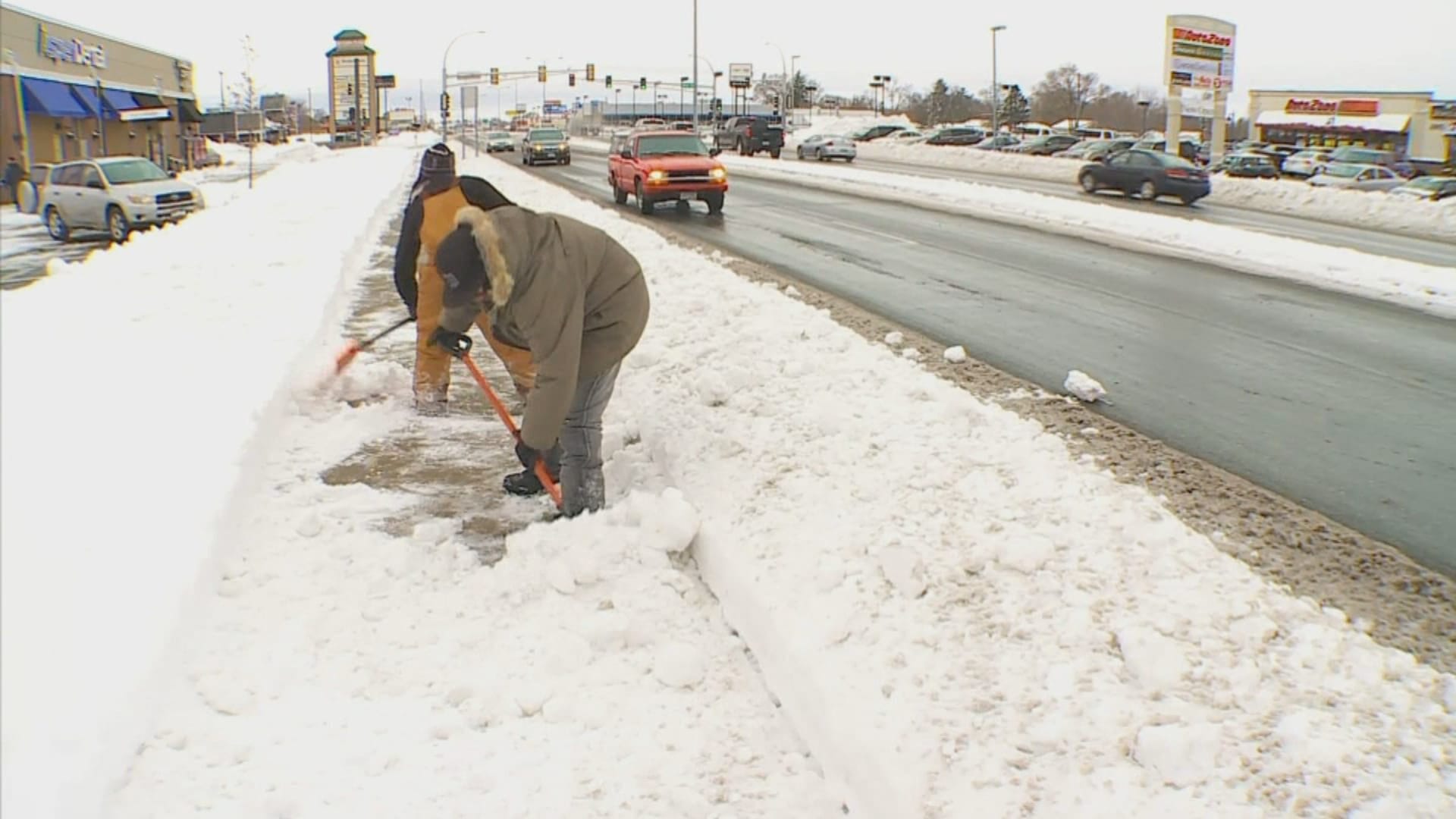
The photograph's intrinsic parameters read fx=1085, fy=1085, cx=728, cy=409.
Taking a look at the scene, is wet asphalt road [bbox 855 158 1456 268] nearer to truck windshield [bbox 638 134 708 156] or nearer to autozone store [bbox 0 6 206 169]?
truck windshield [bbox 638 134 708 156]

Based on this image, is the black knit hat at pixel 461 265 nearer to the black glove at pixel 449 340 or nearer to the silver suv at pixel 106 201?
the black glove at pixel 449 340

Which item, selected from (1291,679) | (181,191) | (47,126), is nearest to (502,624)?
(1291,679)

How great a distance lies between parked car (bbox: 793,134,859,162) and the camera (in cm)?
4703

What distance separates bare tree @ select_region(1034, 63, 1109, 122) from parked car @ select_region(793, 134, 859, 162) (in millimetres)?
60766

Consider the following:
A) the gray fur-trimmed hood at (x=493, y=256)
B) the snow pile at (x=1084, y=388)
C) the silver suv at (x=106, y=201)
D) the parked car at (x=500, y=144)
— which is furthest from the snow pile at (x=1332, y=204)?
the parked car at (x=500, y=144)

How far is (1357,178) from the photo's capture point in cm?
3300

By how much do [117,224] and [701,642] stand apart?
72.4 feet

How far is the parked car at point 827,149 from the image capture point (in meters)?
47.0

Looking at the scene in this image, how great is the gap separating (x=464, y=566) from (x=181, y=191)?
21.5 meters

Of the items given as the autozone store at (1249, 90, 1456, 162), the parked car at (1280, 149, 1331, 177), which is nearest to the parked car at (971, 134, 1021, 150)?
the parked car at (1280, 149, 1331, 177)

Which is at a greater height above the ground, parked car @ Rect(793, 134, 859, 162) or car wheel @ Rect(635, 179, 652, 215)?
parked car @ Rect(793, 134, 859, 162)

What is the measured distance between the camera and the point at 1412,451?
636 cm

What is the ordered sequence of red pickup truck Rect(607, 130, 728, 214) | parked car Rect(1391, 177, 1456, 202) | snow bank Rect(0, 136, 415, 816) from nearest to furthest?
snow bank Rect(0, 136, 415, 816) < red pickup truck Rect(607, 130, 728, 214) < parked car Rect(1391, 177, 1456, 202)

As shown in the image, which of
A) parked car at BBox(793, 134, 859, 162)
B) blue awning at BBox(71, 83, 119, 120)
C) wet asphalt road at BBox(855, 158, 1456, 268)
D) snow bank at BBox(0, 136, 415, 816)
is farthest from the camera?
parked car at BBox(793, 134, 859, 162)
